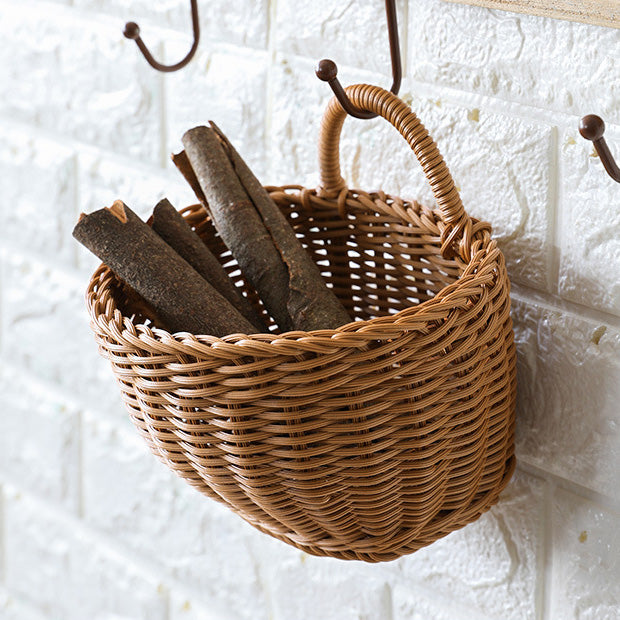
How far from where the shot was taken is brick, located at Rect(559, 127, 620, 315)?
60 centimetres

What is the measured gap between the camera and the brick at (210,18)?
79 cm

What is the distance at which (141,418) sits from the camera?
0.58m

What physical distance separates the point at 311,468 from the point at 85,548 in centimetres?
70

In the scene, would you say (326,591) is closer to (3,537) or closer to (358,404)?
(358,404)

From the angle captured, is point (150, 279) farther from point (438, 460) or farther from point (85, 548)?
point (85, 548)

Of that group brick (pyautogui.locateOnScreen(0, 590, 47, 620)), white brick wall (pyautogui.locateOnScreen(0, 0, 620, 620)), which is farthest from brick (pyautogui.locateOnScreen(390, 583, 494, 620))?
brick (pyautogui.locateOnScreen(0, 590, 47, 620))

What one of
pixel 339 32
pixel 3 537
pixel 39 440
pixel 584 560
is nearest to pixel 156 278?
pixel 339 32

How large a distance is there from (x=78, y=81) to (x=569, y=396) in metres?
0.64

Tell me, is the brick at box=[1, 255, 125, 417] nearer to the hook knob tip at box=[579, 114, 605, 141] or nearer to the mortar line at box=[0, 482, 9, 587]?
the mortar line at box=[0, 482, 9, 587]

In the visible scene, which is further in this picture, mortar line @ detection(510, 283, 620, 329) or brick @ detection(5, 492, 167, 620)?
brick @ detection(5, 492, 167, 620)

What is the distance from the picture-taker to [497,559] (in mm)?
726

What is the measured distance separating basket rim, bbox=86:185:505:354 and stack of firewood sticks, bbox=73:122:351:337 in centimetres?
4

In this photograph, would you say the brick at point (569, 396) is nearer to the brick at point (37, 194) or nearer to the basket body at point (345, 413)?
the basket body at point (345, 413)

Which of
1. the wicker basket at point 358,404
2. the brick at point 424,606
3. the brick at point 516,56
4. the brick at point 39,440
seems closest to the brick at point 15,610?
the brick at point 39,440
